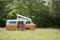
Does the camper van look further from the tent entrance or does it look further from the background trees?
the background trees

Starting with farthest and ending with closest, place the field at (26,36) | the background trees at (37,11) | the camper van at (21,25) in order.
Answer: the background trees at (37,11) < the camper van at (21,25) < the field at (26,36)

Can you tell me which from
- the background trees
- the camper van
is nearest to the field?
the camper van

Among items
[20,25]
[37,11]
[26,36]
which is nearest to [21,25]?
[20,25]

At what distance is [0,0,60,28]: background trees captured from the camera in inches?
1172

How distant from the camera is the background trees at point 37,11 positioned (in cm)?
2978

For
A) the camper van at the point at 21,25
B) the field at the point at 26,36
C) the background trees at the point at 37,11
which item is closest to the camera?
the field at the point at 26,36

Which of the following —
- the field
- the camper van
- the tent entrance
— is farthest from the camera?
the tent entrance

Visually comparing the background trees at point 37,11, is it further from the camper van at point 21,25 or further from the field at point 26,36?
the field at point 26,36

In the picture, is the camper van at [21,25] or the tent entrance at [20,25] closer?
the camper van at [21,25]

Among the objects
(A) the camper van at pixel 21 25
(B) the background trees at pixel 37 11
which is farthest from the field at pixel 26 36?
(B) the background trees at pixel 37 11

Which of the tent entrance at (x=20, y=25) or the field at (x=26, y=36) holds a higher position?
the field at (x=26, y=36)

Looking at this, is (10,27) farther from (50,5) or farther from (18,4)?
(18,4)

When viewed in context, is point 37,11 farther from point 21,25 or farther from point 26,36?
point 26,36

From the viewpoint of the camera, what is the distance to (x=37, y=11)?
Result: 31.6 metres
